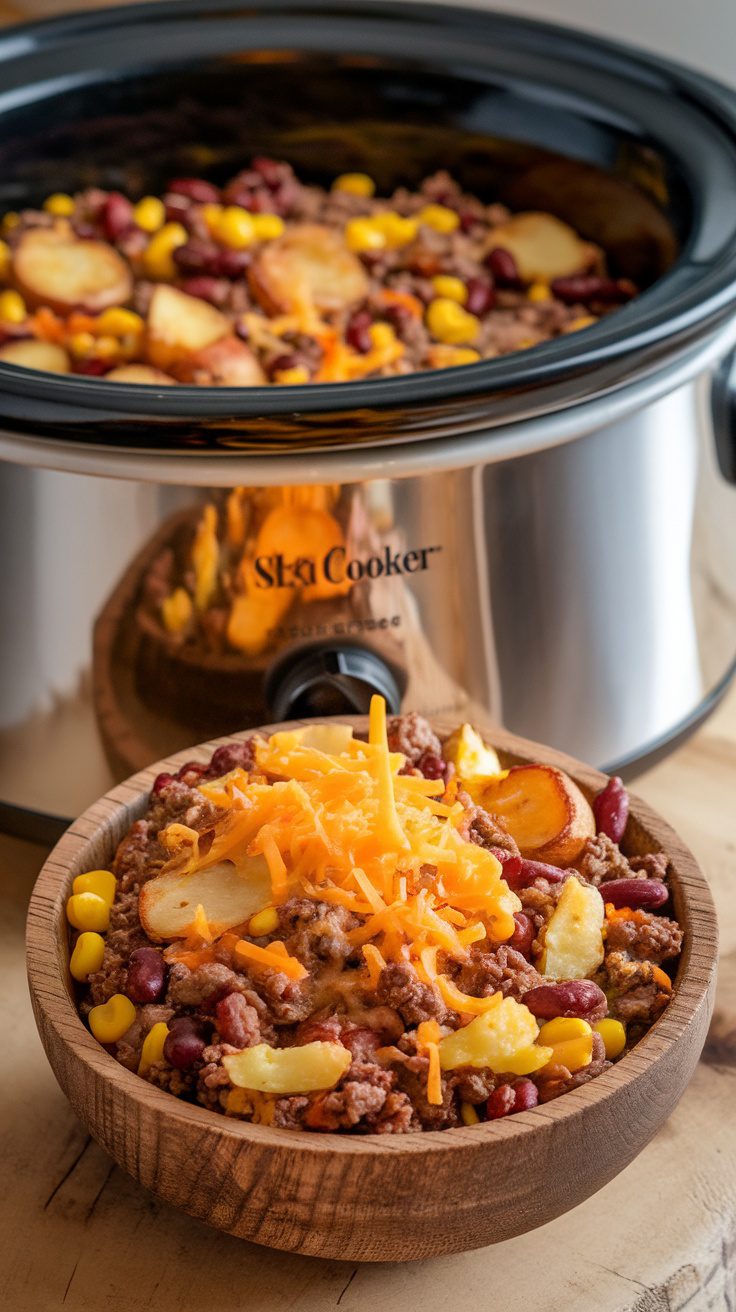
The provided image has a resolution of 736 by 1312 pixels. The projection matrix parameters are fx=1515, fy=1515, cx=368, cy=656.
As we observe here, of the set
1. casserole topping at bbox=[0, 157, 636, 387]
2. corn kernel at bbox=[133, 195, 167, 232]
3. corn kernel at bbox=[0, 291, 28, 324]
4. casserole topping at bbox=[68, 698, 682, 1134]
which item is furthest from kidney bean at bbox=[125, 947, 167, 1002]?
corn kernel at bbox=[133, 195, 167, 232]

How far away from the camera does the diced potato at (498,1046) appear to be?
3.27 ft

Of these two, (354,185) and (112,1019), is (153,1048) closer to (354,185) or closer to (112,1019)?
(112,1019)

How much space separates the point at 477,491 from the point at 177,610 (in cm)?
30

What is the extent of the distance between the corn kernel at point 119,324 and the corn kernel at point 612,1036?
0.98 metres

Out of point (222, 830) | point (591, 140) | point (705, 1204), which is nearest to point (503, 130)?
point (591, 140)

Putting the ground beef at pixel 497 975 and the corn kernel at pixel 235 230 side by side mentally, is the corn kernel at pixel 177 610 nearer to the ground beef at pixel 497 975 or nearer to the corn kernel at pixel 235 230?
the ground beef at pixel 497 975

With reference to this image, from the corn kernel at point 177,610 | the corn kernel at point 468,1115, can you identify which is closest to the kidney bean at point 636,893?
the corn kernel at point 468,1115

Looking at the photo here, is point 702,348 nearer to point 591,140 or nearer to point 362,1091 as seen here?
point 591,140

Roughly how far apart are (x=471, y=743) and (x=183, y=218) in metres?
0.98

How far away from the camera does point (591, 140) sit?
1.92 metres

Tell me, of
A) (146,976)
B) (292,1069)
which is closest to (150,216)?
(146,976)

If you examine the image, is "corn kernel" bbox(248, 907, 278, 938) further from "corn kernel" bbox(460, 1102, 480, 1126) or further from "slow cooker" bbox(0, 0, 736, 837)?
"slow cooker" bbox(0, 0, 736, 837)

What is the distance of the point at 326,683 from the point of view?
1408 mm

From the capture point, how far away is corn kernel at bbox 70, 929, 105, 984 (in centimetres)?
110
